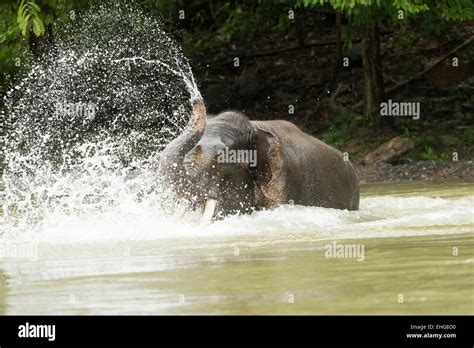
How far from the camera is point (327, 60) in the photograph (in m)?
26.0

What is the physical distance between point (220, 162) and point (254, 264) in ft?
12.6

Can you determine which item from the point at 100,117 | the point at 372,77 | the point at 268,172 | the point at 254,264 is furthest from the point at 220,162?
the point at 100,117

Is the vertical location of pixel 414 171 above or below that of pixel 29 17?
below

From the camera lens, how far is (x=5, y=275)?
8.87 metres

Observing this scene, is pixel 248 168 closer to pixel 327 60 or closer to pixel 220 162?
pixel 220 162

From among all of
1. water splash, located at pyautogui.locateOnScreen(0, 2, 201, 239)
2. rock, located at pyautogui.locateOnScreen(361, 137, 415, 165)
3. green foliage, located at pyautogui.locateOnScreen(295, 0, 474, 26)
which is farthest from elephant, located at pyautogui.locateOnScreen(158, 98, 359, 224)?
water splash, located at pyautogui.locateOnScreen(0, 2, 201, 239)

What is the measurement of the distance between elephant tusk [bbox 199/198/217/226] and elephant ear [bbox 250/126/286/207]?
3.04 feet

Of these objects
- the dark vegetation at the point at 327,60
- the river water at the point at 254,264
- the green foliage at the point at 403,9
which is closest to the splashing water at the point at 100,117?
the dark vegetation at the point at 327,60

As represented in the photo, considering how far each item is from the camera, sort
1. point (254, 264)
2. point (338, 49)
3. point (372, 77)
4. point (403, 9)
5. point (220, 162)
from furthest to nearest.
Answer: point (338, 49), point (372, 77), point (403, 9), point (220, 162), point (254, 264)

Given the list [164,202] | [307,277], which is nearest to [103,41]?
[164,202]

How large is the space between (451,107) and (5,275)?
613 inches

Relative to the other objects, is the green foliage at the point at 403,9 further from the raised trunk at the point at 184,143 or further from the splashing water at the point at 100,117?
the raised trunk at the point at 184,143

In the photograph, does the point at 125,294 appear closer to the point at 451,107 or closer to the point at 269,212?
the point at 269,212
